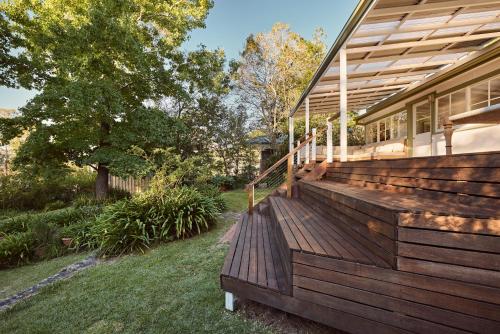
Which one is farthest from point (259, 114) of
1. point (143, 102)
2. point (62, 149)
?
point (62, 149)

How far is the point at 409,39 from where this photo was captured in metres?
4.30

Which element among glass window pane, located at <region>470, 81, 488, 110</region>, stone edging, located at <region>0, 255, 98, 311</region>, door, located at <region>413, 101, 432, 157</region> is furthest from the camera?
door, located at <region>413, 101, 432, 157</region>

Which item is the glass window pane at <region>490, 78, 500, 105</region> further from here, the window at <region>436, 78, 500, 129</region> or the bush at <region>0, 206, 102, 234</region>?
the bush at <region>0, 206, 102, 234</region>

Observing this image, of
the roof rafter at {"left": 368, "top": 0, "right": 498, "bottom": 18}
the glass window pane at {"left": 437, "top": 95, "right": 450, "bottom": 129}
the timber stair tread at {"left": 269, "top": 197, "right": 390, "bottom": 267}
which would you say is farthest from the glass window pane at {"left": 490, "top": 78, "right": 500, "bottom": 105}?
the timber stair tread at {"left": 269, "top": 197, "right": 390, "bottom": 267}

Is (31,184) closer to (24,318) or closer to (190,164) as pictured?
(190,164)

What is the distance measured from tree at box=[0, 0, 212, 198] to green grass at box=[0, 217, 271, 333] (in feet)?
16.8

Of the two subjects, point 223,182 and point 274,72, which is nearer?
point 223,182

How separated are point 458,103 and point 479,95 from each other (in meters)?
0.53

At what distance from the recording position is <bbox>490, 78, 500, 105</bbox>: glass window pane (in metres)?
4.80

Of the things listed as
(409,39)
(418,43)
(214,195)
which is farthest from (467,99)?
(214,195)

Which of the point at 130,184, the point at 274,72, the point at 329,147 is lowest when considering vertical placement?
the point at 130,184

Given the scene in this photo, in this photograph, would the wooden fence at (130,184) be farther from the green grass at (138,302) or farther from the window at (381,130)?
the window at (381,130)

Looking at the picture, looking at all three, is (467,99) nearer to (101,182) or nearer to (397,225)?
(397,225)

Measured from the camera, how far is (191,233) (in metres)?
5.29
